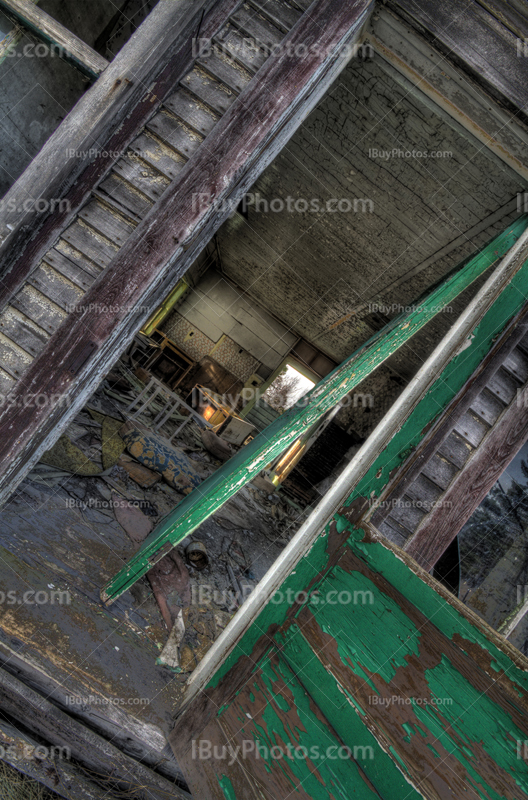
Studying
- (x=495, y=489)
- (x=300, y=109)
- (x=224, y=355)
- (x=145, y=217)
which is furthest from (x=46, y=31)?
(x=224, y=355)

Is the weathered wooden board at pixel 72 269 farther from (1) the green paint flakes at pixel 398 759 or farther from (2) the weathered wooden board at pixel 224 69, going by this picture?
(1) the green paint flakes at pixel 398 759

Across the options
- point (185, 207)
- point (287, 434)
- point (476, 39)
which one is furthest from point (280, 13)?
point (287, 434)

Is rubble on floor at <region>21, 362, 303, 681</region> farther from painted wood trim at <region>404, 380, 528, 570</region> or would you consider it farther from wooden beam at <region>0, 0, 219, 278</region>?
wooden beam at <region>0, 0, 219, 278</region>

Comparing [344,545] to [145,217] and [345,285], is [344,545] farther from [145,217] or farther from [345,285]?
[345,285]

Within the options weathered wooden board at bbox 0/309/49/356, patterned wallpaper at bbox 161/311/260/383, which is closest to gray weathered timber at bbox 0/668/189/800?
weathered wooden board at bbox 0/309/49/356

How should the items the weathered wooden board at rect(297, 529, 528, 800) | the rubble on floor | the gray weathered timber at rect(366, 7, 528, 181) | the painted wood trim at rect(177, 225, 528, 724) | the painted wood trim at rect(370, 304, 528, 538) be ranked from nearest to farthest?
the weathered wooden board at rect(297, 529, 528, 800) < the painted wood trim at rect(177, 225, 528, 724) < the painted wood trim at rect(370, 304, 528, 538) < the gray weathered timber at rect(366, 7, 528, 181) < the rubble on floor
